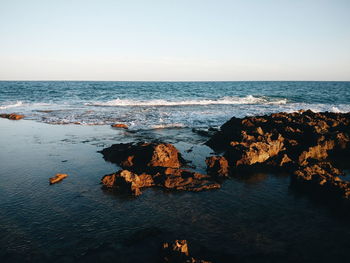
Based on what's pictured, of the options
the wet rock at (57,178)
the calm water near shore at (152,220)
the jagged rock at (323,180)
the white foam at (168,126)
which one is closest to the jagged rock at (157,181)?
the calm water near shore at (152,220)

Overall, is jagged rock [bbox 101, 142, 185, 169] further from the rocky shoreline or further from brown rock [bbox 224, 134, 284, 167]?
brown rock [bbox 224, 134, 284, 167]

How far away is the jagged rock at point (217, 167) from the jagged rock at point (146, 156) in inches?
46.0

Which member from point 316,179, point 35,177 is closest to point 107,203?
point 35,177

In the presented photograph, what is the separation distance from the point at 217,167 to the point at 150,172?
231 centimetres

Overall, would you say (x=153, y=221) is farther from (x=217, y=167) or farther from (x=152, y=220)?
(x=217, y=167)

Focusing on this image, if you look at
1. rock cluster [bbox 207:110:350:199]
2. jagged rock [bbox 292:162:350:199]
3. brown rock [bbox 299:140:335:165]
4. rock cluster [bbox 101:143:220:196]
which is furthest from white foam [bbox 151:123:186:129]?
jagged rock [bbox 292:162:350:199]

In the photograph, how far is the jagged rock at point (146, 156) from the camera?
29.1ft

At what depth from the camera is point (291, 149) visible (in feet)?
34.5

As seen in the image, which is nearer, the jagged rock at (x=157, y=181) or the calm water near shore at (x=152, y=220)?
the calm water near shore at (x=152, y=220)

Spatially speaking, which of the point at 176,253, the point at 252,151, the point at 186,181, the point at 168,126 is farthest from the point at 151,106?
the point at 176,253

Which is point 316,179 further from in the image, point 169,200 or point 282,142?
point 169,200

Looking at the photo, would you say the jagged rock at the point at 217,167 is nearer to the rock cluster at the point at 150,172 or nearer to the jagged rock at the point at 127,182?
the rock cluster at the point at 150,172

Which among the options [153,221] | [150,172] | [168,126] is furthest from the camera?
[168,126]

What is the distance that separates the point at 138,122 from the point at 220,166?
11.3 m
